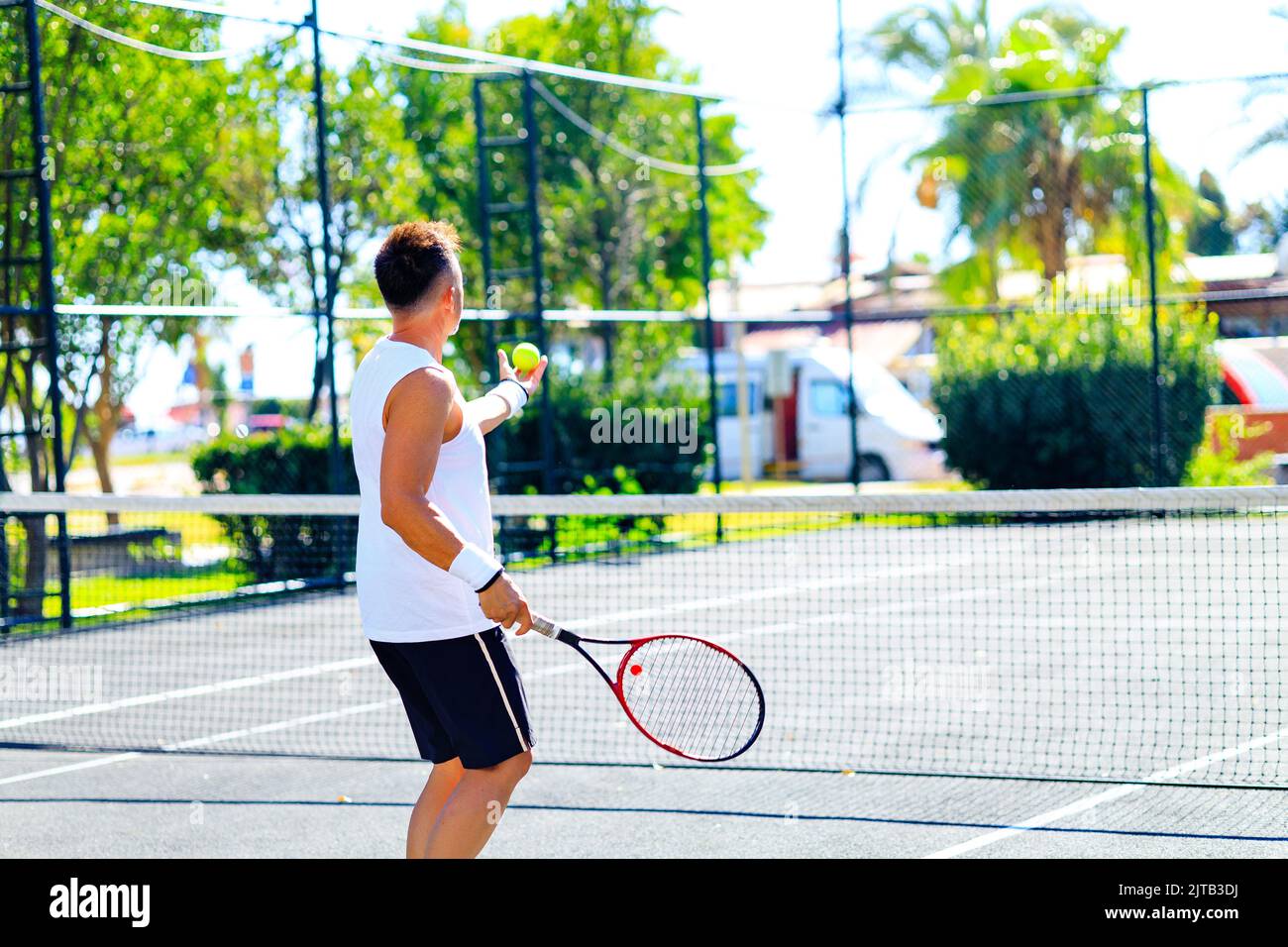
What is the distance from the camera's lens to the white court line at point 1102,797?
5.60m

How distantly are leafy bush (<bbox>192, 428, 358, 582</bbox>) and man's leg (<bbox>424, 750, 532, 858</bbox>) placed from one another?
919 centimetres

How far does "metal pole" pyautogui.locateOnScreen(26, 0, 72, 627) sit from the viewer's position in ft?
38.9

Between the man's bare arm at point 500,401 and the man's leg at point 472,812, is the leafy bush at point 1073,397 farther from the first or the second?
the man's leg at point 472,812

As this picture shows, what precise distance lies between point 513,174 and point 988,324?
285 inches

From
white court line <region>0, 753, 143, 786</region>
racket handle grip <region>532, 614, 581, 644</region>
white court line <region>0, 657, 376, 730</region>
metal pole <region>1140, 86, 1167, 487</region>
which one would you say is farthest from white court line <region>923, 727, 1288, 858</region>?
metal pole <region>1140, 86, 1167, 487</region>

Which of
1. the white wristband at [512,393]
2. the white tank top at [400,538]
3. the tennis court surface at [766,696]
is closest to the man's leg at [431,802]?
the white tank top at [400,538]

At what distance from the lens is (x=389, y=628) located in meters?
4.24

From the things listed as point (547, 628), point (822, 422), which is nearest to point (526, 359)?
point (547, 628)

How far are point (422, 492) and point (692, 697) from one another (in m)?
1.33

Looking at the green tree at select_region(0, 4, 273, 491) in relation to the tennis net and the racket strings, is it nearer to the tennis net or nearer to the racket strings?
the tennis net

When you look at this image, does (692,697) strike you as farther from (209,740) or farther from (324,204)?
(324,204)

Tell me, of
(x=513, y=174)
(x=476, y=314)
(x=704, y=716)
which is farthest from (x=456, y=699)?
(x=513, y=174)

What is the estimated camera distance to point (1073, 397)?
19.2 metres
